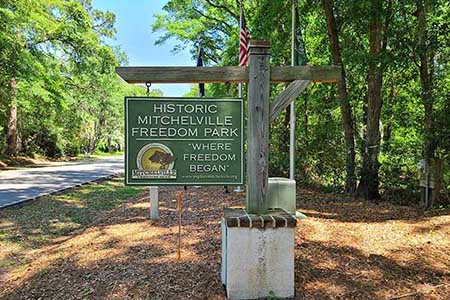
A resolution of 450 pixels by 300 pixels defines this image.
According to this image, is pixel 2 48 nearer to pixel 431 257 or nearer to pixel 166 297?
pixel 166 297

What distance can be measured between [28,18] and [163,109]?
15.8 meters

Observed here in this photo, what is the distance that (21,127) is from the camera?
2850cm

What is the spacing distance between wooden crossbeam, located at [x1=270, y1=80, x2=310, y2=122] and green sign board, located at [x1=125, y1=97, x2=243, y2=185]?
32 centimetres

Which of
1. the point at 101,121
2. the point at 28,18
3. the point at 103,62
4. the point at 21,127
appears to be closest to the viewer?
the point at 28,18

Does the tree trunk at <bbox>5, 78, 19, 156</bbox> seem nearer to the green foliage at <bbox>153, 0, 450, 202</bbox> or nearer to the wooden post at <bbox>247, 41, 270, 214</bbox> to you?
the green foliage at <bbox>153, 0, 450, 202</bbox>

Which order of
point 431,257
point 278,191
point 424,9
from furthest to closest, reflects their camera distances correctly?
1. point 424,9
2. point 278,191
3. point 431,257

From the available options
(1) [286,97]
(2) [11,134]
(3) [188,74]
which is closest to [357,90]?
(1) [286,97]

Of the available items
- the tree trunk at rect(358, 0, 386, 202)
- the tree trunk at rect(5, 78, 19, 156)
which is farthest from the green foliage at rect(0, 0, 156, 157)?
the tree trunk at rect(358, 0, 386, 202)

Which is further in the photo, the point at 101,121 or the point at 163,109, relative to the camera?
the point at 101,121

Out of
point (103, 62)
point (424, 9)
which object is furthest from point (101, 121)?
point (424, 9)

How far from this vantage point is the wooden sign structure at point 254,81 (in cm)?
378

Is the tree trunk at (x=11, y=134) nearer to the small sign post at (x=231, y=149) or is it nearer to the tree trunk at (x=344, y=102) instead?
the tree trunk at (x=344, y=102)

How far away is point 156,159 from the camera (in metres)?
3.94

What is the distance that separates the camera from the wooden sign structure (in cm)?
378
